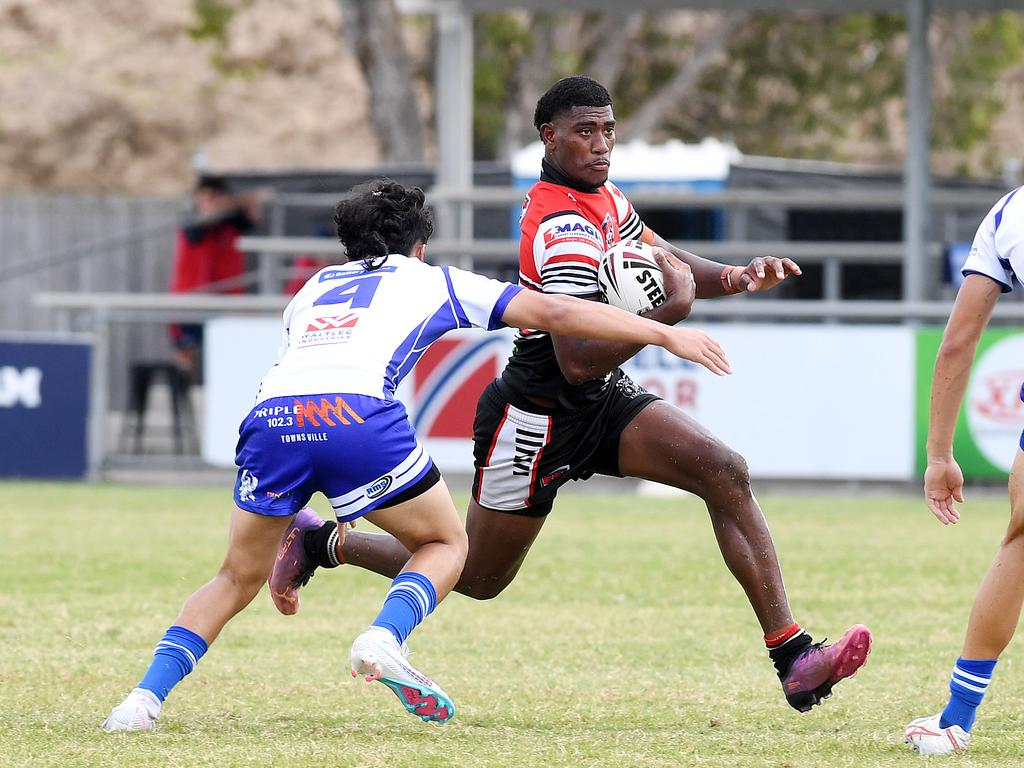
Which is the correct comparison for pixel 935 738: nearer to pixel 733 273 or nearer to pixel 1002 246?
pixel 1002 246

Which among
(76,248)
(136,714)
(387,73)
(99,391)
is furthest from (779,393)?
(76,248)

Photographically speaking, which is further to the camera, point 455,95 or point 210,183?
point 210,183

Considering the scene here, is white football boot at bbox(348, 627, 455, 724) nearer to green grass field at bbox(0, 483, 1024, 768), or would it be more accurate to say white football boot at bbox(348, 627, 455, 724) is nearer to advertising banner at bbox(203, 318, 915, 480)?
green grass field at bbox(0, 483, 1024, 768)

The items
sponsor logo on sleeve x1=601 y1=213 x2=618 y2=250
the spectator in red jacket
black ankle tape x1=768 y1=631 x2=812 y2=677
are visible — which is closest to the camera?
black ankle tape x1=768 y1=631 x2=812 y2=677

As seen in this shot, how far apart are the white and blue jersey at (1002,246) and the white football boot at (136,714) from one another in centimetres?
273

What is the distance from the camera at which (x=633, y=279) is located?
5.77 m

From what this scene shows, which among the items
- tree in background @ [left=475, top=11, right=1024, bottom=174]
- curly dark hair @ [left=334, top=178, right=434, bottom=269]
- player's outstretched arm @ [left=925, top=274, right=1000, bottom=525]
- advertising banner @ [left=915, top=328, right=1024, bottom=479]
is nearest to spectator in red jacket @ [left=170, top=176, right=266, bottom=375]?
advertising banner @ [left=915, top=328, right=1024, bottom=479]

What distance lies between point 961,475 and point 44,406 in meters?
10.3

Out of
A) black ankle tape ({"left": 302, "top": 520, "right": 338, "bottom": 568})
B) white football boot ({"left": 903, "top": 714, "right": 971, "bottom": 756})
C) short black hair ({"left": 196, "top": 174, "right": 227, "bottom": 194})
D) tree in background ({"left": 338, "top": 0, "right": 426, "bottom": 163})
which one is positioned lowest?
white football boot ({"left": 903, "top": 714, "right": 971, "bottom": 756})

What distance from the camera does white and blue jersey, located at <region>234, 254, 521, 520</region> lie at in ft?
17.8

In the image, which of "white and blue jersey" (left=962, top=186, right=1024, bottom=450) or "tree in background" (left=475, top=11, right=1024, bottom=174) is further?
"tree in background" (left=475, top=11, right=1024, bottom=174)

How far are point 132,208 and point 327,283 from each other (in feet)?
66.1

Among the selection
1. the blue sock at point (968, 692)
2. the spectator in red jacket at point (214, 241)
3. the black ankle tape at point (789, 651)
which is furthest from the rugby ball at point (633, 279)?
the spectator in red jacket at point (214, 241)

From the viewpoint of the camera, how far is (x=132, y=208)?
2517 cm
